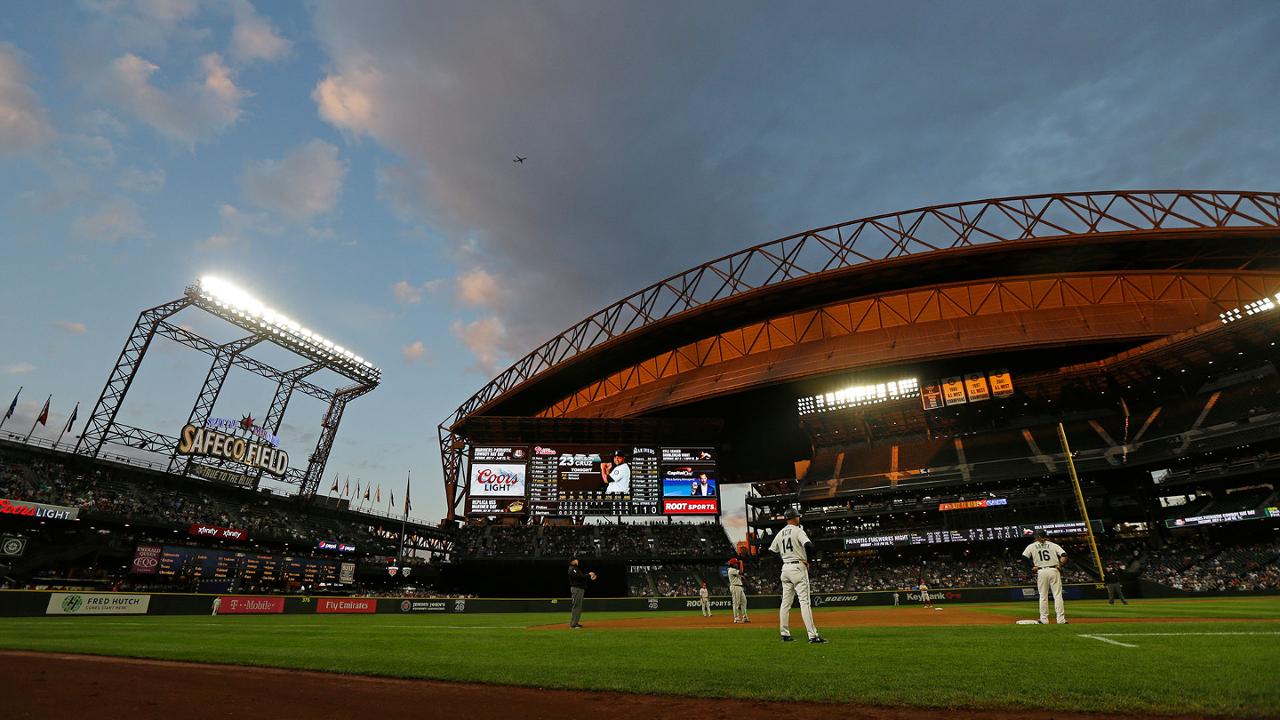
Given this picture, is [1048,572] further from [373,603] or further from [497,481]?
[497,481]

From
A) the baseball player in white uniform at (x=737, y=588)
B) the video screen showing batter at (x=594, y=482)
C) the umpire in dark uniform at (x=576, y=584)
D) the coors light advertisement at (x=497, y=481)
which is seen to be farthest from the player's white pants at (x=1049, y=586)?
the coors light advertisement at (x=497, y=481)

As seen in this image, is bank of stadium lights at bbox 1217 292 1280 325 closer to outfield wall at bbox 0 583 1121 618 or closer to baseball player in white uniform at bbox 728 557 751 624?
outfield wall at bbox 0 583 1121 618

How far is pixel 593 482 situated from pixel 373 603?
24891 millimetres

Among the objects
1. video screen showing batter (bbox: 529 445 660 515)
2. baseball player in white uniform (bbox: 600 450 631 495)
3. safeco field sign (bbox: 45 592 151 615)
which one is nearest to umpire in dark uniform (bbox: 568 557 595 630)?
safeco field sign (bbox: 45 592 151 615)

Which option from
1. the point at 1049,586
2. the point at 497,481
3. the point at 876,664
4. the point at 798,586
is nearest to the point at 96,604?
the point at 798,586

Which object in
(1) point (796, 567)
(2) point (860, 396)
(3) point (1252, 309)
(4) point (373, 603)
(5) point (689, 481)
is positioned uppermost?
(3) point (1252, 309)

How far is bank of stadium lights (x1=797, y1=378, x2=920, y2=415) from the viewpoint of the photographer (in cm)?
5326

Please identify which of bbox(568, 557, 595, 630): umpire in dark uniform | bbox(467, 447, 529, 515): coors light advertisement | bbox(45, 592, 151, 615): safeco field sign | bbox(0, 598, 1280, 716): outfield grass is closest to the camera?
bbox(0, 598, 1280, 716): outfield grass

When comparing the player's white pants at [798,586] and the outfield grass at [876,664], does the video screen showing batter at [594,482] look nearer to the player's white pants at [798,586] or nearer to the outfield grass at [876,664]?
the outfield grass at [876,664]

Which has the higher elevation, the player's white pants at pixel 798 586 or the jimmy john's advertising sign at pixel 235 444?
the jimmy john's advertising sign at pixel 235 444

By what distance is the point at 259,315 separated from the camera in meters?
53.3

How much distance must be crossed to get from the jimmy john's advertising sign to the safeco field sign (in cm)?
2992

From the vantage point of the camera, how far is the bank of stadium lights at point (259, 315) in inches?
1993

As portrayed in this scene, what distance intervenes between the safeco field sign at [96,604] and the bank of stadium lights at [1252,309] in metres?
64.2
